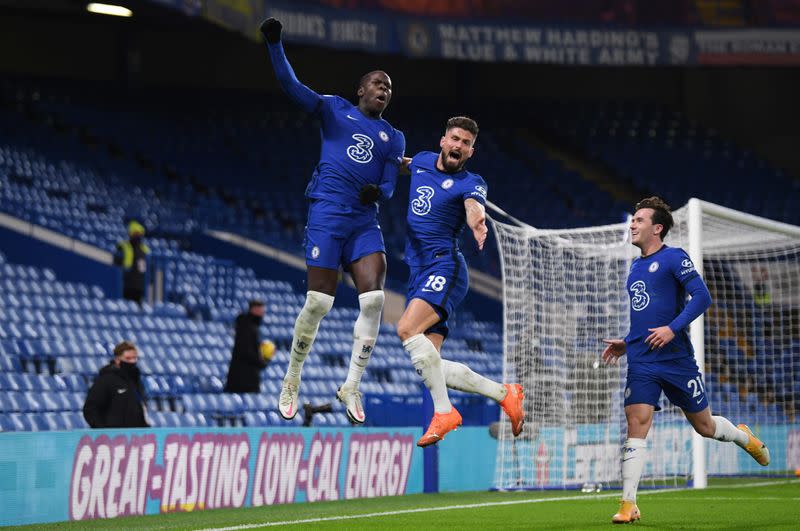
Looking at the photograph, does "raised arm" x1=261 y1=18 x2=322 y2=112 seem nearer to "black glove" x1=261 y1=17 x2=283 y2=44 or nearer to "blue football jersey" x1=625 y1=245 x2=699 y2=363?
"black glove" x1=261 y1=17 x2=283 y2=44

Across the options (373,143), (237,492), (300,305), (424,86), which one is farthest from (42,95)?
(373,143)

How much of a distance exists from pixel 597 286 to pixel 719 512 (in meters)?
4.93

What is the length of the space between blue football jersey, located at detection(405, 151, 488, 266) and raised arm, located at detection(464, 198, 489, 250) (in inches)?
8.3

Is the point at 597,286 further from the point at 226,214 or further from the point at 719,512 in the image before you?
the point at 226,214

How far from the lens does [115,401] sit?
1076cm

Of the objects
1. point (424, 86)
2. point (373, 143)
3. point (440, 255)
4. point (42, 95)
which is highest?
point (424, 86)

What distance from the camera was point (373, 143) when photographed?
26.2 feet

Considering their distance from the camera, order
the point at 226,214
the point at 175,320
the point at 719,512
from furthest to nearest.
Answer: the point at 226,214 < the point at 175,320 < the point at 719,512

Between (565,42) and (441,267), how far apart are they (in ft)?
61.7

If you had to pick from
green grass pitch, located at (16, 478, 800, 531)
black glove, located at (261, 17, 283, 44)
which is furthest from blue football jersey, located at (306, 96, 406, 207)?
green grass pitch, located at (16, 478, 800, 531)

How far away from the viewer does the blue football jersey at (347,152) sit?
7945 mm

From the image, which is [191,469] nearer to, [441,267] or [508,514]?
[508,514]

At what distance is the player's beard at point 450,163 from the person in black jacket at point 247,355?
589cm

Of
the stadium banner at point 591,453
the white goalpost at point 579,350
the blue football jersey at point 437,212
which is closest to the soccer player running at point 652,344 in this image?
the blue football jersey at point 437,212
